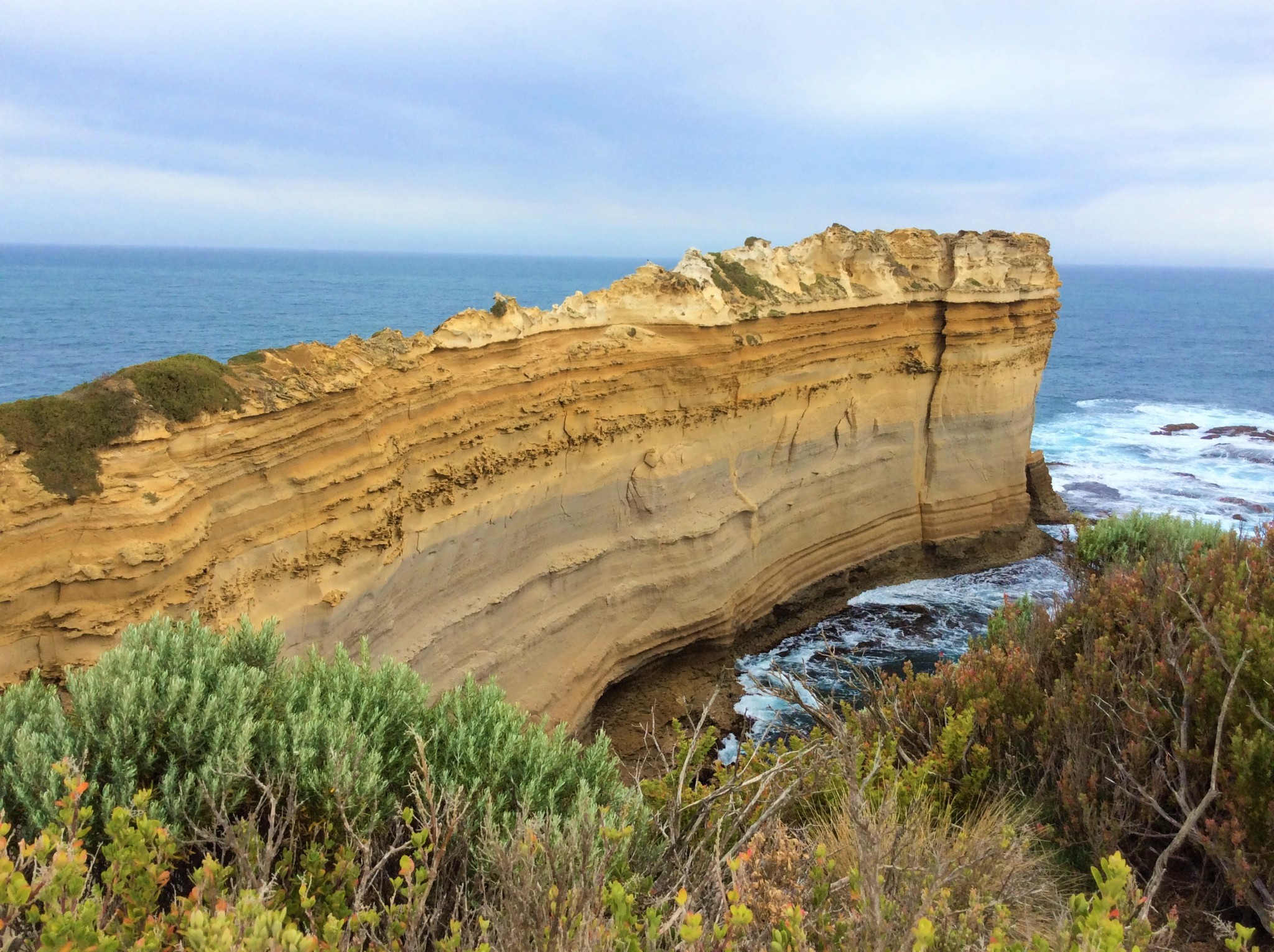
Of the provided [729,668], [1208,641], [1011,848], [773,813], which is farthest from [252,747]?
[729,668]

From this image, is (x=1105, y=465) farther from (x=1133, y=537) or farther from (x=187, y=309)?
(x=187, y=309)

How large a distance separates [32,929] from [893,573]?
16669mm

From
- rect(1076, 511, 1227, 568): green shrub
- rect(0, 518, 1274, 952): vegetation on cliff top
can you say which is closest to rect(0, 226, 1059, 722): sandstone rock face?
rect(0, 518, 1274, 952): vegetation on cliff top

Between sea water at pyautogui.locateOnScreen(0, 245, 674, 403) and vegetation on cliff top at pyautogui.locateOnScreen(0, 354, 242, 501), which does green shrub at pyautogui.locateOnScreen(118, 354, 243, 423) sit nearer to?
vegetation on cliff top at pyautogui.locateOnScreen(0, 354, 242, 501)

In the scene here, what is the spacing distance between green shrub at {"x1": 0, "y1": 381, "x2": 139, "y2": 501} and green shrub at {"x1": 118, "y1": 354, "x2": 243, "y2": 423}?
8.3 inches

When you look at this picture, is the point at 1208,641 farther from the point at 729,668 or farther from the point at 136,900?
the point at 729,668

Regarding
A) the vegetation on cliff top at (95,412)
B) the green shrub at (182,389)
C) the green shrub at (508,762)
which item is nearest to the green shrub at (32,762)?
the green shrub at (508,762)

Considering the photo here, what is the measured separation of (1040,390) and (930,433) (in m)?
32.8

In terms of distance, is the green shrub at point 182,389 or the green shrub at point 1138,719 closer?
the green shrub at point 1138,719

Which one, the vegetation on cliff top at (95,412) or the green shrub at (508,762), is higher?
the vegetation on cliff top at (95,412)

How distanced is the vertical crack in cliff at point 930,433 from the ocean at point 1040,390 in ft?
5.04

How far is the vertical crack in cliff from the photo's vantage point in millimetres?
18312

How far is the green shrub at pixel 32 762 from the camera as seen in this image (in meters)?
4.09

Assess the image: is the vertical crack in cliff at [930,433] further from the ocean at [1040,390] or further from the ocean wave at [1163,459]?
the ocean wave at [1163,459]
